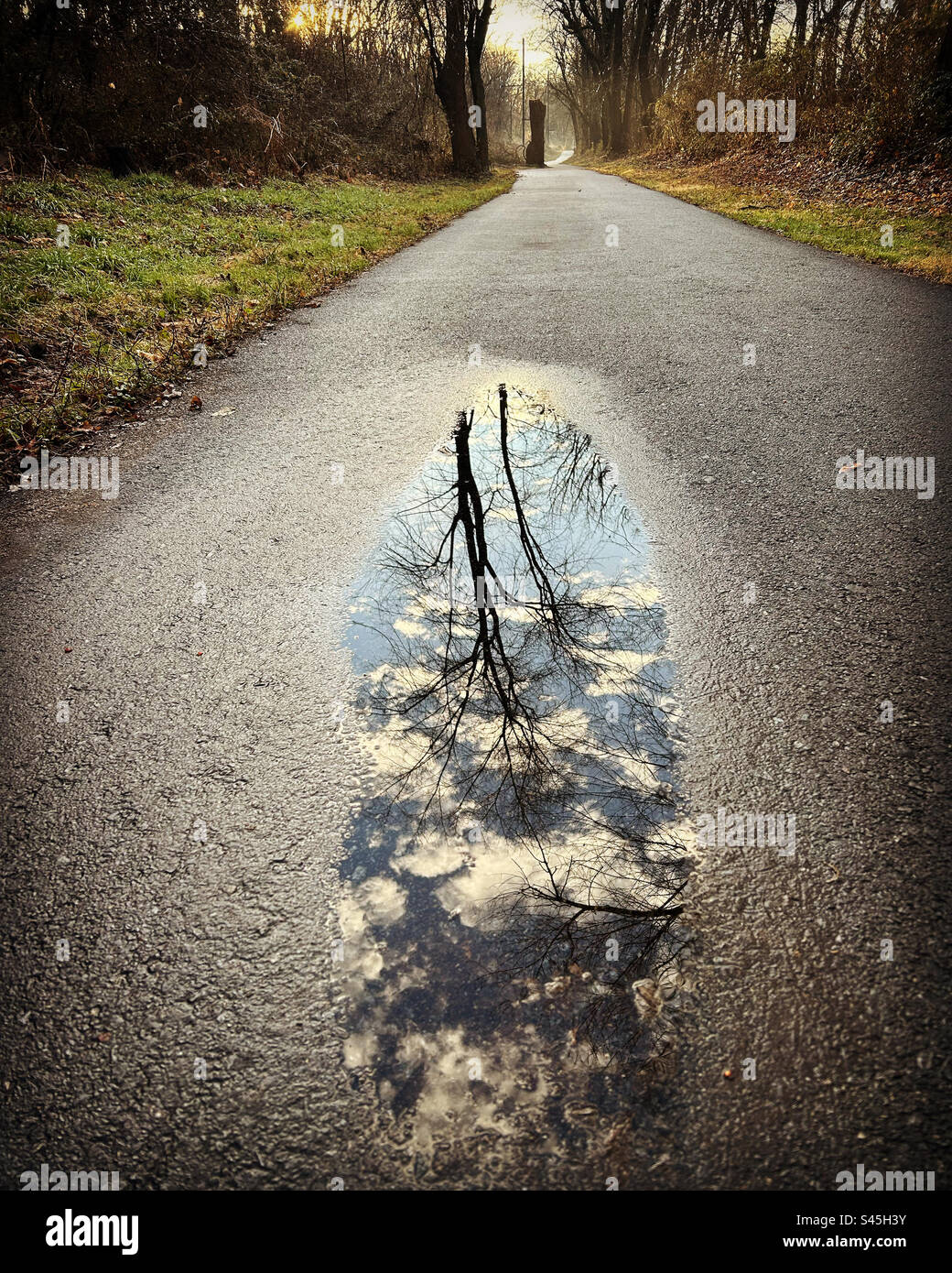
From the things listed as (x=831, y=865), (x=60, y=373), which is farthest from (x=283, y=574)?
(x=60, y=373)

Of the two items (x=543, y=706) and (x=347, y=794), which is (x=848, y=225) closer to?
(x=543, y=706)

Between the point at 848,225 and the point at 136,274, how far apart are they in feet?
29.5

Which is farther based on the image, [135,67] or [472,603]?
[135,67]

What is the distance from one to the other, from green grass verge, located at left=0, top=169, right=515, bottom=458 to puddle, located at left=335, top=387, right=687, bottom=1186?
128 inches

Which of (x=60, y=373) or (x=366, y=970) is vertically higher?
(x=60, y=373)

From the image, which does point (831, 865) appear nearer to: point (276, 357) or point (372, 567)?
point (372, 567)

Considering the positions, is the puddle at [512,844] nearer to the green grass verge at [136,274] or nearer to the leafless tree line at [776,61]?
the green grass verge at [136,274]

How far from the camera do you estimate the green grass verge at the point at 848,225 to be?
24.8 ft

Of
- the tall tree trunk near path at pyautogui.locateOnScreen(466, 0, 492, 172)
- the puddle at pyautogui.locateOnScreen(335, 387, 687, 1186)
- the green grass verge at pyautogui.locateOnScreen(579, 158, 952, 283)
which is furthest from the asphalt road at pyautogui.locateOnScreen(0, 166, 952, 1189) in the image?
the tall tree trunk near path at pyautogui.locateOnScreen(466, 0, 492, 172)

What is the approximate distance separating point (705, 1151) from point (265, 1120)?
79 centimetres

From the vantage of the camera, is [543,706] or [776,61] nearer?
[543,706]

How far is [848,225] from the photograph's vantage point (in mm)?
9617

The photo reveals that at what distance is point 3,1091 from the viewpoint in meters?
1.37

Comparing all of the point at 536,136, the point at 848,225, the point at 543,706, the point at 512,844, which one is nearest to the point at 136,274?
the point at 543,706
